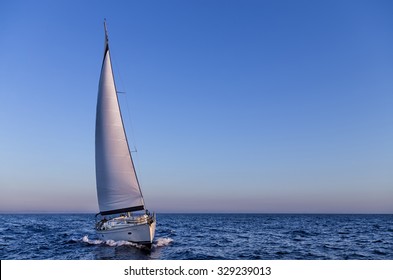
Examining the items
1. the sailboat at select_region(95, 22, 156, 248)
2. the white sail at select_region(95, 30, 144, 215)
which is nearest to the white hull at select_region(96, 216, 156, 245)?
the sailboat at select_region(95, 22, 156, 248)

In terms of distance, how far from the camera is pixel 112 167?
95.7 feet

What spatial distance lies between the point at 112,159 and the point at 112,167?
0.71 metres

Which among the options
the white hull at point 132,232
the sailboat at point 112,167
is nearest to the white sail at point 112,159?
the sailboat at point 112,167

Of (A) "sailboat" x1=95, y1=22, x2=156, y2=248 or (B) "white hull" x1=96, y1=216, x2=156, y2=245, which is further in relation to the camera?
(A) "sailboat" x1=95, y1=22, x2=156, y2=248

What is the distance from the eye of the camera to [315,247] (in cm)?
2889

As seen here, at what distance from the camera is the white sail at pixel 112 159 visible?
28891 millimetres

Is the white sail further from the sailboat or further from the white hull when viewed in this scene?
the white hull

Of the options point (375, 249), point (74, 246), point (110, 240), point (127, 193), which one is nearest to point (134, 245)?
point (110, 240)

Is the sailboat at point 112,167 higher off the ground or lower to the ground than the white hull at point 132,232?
higher

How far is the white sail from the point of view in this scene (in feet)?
94.8

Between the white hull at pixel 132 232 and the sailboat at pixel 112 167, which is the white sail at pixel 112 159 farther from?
the white hull at pixel 132 232
